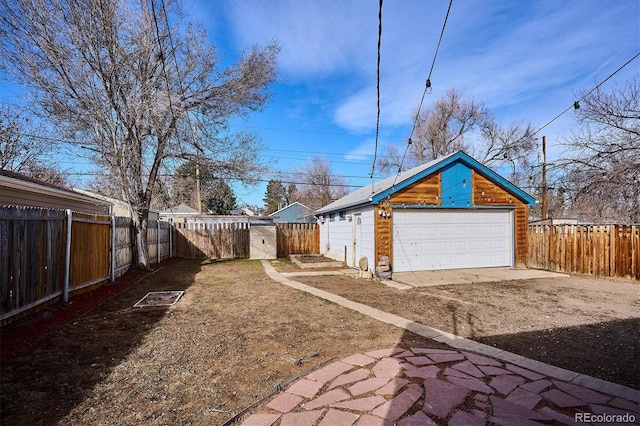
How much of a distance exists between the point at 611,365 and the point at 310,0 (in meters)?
7.39

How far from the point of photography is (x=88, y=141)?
9.53 meters

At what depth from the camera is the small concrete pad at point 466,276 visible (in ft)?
28.3

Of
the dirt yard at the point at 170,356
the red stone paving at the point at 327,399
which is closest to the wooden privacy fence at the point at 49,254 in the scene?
the dirt yard at the point at 170,356

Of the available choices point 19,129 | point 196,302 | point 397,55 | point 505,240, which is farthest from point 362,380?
point 19,129

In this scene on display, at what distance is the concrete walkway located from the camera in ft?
7.73

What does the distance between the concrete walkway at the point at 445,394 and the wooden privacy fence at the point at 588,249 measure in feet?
27.1

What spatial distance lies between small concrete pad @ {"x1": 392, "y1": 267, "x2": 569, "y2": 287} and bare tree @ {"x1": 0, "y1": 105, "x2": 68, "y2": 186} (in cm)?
1476

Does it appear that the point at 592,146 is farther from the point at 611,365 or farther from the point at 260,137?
the point at 260,137

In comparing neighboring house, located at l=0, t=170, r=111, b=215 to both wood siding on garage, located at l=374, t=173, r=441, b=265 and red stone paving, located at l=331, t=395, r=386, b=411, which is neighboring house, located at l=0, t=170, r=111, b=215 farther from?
wood siding on garage, located at l=374, t=173, r=441, b=265

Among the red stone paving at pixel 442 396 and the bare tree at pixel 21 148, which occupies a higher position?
the bare tree at pixel 21 148

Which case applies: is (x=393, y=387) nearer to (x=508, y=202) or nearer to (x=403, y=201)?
(x=403, y=201)

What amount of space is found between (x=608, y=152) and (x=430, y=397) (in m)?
11.7

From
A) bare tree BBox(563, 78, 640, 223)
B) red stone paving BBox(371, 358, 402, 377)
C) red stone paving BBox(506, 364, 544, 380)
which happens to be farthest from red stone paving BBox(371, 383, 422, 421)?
bare tree BBox(563, 78, 640, 223)

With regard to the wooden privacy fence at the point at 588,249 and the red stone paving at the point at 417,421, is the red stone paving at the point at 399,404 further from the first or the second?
the wooden privacy fence at the point at 588,249
